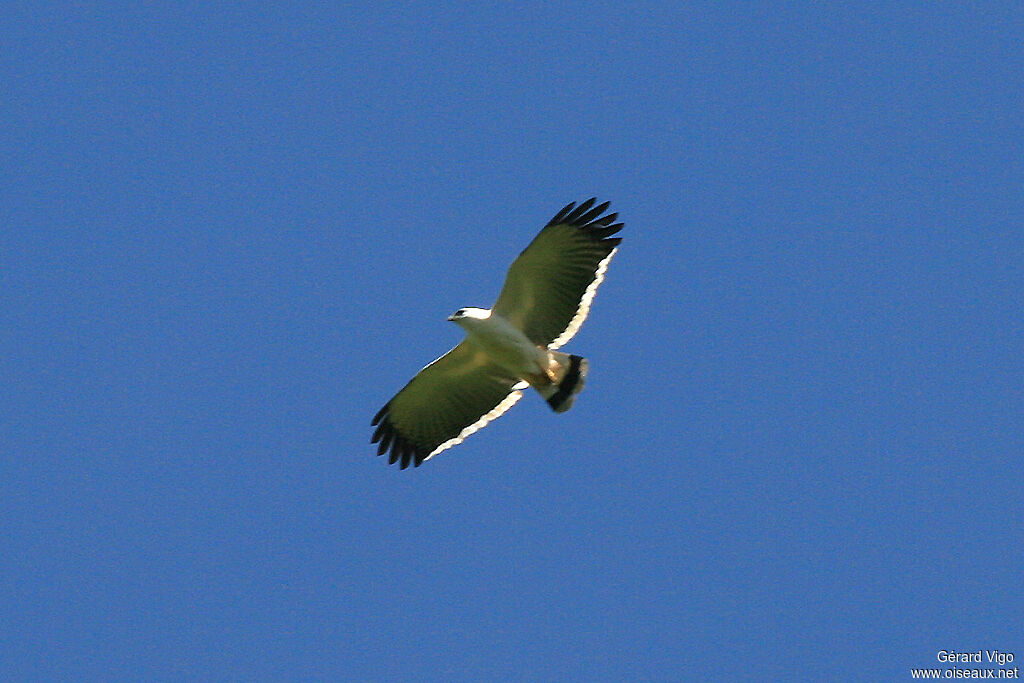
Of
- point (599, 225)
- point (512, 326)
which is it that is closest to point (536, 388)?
point (512, 326)

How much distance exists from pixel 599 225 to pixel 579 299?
0.92 m

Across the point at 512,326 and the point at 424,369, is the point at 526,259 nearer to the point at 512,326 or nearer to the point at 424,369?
the point at 512,326

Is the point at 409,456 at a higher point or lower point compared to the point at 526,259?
lower

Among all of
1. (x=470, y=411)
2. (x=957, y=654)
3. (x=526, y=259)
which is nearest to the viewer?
(x=957, y=654)

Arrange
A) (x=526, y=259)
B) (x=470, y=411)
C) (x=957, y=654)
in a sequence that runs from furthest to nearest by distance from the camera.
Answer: (x=470, y=411) < (x=526, y=259) < (x=957, y=654)

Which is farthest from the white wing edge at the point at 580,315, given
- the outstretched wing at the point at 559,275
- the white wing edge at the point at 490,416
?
the white wing edge at the point at 490,416

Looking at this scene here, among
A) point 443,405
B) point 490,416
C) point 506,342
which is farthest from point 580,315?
point 443,405

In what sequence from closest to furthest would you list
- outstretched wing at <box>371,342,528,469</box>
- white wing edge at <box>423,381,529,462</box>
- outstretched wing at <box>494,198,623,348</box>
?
outstretched wing at <box>494,198,623,348</box>, outstretched wing at <box>371,342,528,469</box>, white wing edge at <box>423,381,529,462</box>

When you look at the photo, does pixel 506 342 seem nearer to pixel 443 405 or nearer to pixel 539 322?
pixel 539 322

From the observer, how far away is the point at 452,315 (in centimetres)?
1290

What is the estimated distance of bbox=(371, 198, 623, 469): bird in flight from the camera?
1283cm

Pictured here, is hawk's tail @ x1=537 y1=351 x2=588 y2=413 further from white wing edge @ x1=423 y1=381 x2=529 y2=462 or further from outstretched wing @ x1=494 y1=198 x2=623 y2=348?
white wing edge @ x1=423 y1=381 x2=529 y2=462

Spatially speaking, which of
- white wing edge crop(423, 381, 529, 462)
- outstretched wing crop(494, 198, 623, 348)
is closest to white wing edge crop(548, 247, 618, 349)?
outstretched wing crop(494, 198, 623, 348)

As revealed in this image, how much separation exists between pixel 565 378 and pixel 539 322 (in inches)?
30.5
